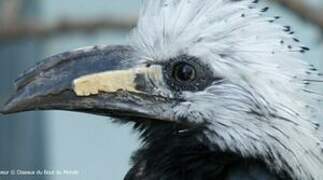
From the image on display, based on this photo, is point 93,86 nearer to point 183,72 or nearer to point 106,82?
point 106,82

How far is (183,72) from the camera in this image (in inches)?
154

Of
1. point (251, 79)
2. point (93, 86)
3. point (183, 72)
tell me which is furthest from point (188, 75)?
point (93, 86)

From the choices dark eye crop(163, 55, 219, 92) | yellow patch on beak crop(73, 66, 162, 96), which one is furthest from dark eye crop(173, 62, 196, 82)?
yellow patch on beak crop(73, 66, 162, 96)

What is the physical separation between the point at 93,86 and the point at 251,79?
0.54 metres

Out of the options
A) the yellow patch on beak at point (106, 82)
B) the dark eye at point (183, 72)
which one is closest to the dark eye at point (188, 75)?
the dark eye at point (183, 72)

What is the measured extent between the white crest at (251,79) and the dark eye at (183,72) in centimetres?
5

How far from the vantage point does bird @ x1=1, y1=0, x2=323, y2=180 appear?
3.77m

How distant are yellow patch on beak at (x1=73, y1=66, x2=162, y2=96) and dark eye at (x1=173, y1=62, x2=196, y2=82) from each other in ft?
0.45

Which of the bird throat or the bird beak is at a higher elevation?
the bird beak

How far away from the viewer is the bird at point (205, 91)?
377 centimetres

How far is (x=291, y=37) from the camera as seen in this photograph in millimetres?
3824

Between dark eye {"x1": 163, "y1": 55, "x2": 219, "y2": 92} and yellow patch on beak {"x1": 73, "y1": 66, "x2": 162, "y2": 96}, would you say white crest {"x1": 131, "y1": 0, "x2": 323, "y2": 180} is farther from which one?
yellow patch on beak {"x1": 73, "y1": 66, "x2": 162, "y2": 96}

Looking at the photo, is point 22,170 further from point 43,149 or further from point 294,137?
point 294,137

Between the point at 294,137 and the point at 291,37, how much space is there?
35 centimetres
